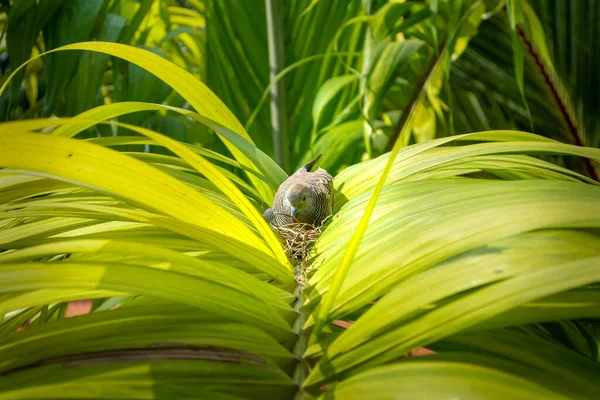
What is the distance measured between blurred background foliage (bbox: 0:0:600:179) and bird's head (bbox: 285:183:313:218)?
0.19m

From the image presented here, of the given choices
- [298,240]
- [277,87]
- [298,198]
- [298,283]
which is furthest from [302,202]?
[277,87]

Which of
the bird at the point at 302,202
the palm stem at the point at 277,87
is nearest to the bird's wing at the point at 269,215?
the bird at the point at 302,202

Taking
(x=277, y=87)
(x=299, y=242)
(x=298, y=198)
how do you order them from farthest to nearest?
1. (x=277, y=87)
2. (x=298, y=198)
3. (x=299, y=242)

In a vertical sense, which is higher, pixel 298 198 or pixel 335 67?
pixel 335 67

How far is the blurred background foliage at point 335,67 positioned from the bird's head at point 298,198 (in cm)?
19

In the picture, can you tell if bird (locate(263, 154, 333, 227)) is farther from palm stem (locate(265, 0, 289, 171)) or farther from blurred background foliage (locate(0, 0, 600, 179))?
palm stem (locate(265, 0, 289, 171))

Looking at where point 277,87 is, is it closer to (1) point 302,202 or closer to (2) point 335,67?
(2) point 335,67

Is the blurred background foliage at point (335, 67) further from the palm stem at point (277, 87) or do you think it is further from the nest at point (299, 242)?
the nest at point (299, 242)

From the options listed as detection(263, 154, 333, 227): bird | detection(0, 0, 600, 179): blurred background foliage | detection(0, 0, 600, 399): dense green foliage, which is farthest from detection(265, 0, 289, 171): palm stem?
detection(0, 0, 600, 399): dense green foliage

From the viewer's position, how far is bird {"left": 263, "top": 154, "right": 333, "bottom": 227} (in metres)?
0.64

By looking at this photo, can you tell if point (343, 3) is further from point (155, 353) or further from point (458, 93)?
point (155, 353)

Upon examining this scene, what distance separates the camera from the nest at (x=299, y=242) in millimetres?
438

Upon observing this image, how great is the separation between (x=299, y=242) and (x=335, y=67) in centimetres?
60

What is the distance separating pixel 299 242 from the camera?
53 centimetres
